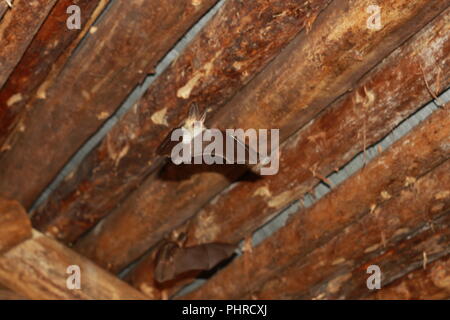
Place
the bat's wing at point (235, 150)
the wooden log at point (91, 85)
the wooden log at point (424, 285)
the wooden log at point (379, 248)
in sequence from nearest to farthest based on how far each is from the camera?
the bat's wing at point (235, 150), the wooden log at point (91, 85), the wooden log at point (379, 248), the wooden log at point (424, 285)

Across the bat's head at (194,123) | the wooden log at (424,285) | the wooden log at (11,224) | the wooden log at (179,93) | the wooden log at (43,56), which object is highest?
the wooden log at (43,56)

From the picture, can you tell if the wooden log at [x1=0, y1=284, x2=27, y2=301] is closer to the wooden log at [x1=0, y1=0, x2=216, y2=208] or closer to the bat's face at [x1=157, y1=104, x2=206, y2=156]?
the wooden log at [x1=0, y1=0, x2=216, y2=208]

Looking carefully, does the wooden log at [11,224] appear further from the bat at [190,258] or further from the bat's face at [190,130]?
the bat's face at [190,130]

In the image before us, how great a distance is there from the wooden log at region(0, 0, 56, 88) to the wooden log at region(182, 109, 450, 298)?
2.36 m

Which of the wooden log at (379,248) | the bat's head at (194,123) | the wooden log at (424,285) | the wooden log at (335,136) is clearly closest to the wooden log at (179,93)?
the bat's head at (194,123)

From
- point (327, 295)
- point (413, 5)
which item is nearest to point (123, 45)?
point (413, 5)

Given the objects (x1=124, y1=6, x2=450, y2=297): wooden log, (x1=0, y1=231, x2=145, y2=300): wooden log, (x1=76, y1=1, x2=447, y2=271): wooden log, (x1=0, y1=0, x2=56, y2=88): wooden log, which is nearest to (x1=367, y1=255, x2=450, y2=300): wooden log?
(x1=124, y1=6, x2=450, y2=297): wooden log

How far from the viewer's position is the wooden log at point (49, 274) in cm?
420

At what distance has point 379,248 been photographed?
390 cm

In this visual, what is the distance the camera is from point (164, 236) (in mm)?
4727

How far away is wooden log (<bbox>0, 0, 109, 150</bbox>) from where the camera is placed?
3.38m

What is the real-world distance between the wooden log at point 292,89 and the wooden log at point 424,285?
1.50 m
